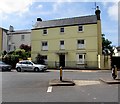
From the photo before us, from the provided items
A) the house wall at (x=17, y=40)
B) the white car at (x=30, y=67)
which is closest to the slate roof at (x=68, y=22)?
the white car at (x=30, y=67)

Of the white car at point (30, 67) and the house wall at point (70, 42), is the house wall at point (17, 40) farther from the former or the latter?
the white car at point (30, 67)

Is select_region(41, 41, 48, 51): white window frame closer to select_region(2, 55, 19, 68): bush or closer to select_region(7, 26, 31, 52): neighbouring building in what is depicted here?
select_region(2, 55, 19, 68): bush

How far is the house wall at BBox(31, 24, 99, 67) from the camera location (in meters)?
40.1

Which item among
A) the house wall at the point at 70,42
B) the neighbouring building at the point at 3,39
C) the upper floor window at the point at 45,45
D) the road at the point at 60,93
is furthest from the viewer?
the neighbouring building at the point at 3,39

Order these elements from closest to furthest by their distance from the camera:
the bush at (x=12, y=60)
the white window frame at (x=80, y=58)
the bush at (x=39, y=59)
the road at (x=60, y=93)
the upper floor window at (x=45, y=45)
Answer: the road at (x=60, y=93) → the bush at (x=12, y=60) → the white window frame at (x=80, y=58) → the bush at (x=39, y=59) → the upper floor window at (x=45, y=45)

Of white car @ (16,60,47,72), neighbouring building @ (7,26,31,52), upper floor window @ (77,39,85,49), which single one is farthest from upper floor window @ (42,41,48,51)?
neighbouring building @ (7,26,31,52)

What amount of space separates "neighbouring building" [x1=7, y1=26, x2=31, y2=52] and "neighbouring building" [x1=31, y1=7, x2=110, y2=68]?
53.2ft

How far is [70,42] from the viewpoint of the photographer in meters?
42.0

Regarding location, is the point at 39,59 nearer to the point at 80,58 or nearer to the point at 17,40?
the point at 80,58

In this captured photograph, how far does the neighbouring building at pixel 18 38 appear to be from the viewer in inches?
2437

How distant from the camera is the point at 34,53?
45.1m

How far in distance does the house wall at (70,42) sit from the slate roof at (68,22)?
0.77 metres

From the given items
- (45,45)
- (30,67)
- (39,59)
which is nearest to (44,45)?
(45,45)

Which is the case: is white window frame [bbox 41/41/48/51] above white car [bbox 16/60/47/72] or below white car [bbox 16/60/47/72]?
above
